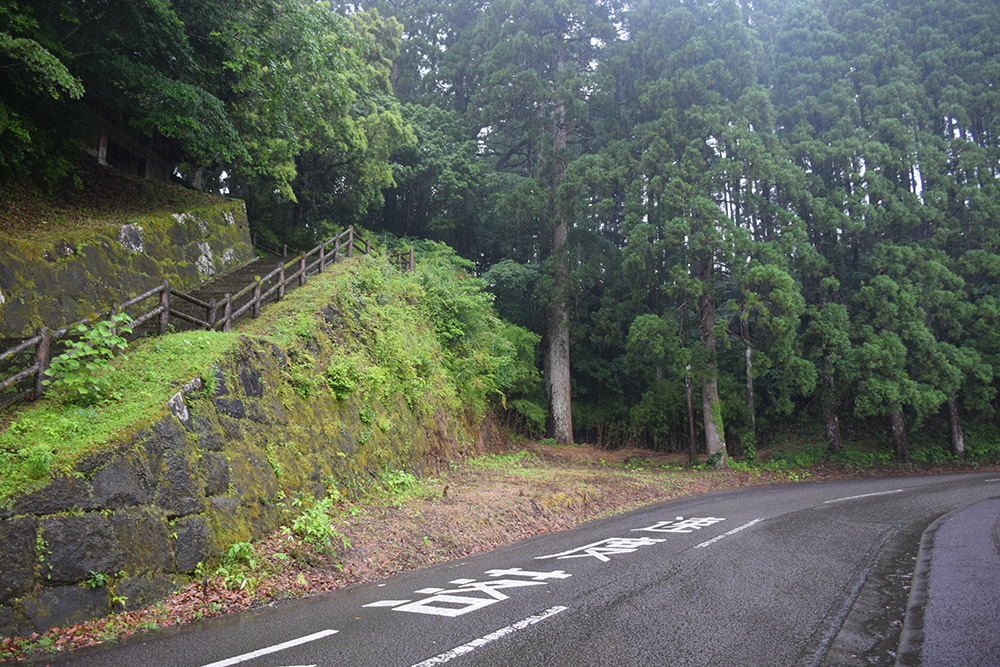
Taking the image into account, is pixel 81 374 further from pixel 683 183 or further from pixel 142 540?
pixel 683 183

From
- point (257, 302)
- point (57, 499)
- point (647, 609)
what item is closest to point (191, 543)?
point (57, 499)

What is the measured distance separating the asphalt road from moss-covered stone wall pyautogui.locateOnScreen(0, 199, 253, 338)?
24.0 feet

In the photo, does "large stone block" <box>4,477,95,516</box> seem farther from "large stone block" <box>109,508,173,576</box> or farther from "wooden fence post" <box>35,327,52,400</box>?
"wooden fence post" <box>35,327,52,400</box>

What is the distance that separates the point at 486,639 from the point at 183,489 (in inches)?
164

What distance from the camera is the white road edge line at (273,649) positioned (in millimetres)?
4406

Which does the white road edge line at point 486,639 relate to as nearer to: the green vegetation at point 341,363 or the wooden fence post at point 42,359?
the green vegetation at point 341,363

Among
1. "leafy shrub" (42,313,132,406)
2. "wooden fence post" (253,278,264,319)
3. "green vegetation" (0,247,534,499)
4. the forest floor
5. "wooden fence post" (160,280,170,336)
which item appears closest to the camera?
the forest floor

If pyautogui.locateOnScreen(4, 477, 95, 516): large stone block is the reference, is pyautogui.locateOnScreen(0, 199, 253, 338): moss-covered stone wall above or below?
above

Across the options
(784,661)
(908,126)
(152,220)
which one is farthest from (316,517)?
(908,126)

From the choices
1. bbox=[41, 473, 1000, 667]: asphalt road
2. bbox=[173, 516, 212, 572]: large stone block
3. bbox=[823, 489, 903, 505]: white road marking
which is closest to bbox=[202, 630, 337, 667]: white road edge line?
bbox=[41, 473, 1000, 667]: asphalt road

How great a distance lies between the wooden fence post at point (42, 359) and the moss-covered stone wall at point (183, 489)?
1449mm

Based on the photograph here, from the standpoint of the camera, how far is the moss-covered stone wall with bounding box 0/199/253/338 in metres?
9.63

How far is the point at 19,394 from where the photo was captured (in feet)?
22.0

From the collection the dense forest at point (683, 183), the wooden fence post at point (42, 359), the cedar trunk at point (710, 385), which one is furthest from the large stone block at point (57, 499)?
the cedar trunk at point (710, 385)
